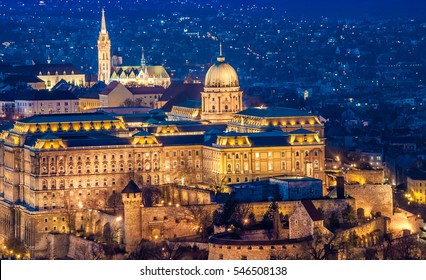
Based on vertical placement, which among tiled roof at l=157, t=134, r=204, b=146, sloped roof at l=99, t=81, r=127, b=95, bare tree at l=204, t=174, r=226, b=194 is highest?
sloped roof at l=99, t=81, r=127, b=95

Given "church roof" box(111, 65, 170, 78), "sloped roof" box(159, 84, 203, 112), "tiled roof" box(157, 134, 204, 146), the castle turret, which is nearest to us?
the castle turret

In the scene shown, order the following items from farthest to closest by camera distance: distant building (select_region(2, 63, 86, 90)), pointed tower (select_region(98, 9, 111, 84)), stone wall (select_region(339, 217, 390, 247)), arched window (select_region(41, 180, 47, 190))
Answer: pointed tower (select_region(98, 9, 111, 84)), distant building (select_region(2, 63, 86, 90)), arched window (select_region(41, 180, 47, 190)), stone wall (select_region(339, 217, 390, 247))

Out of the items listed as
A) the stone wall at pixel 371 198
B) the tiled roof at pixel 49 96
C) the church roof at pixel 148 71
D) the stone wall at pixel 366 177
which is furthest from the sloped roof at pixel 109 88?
the stone wall at pixel 371 198

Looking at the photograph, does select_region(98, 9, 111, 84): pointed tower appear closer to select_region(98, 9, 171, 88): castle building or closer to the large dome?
select_region(98, 9, 171, 88): castle building

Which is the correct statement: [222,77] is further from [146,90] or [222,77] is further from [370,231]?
[146,90]

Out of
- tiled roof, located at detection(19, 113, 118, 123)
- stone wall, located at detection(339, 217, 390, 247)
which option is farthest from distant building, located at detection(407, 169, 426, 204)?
tiled roof, located at detection(19, 113, 118, 123)

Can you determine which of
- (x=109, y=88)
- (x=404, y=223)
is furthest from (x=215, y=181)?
(x=109, y=88)

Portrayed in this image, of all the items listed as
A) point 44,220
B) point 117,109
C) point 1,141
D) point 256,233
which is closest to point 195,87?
point 117,109
